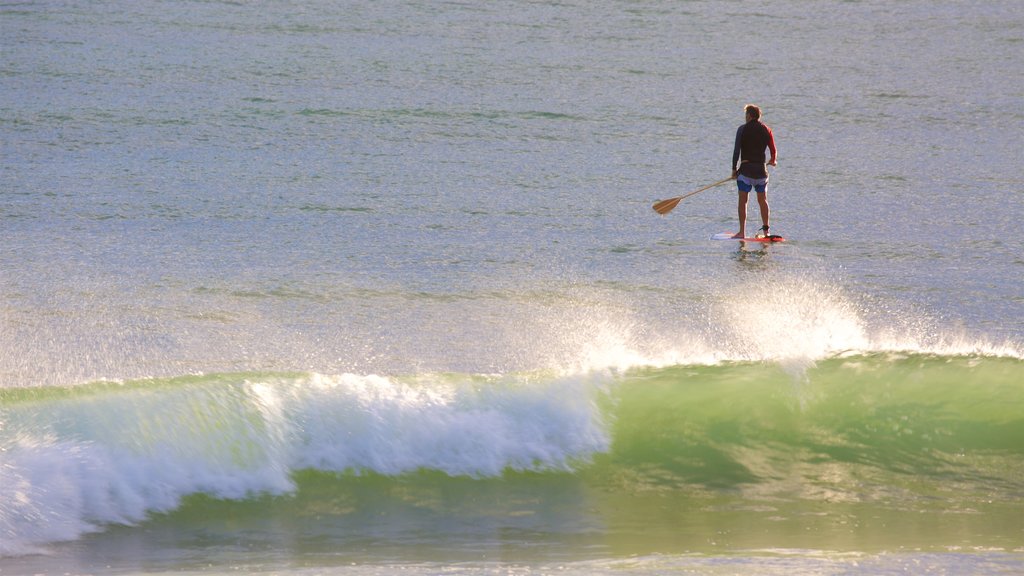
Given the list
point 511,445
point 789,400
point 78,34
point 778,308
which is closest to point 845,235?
point 778,308

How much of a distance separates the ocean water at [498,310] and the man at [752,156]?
0.64 meters

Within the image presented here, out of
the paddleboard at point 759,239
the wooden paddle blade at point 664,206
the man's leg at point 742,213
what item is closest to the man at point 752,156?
the man's leg at point 742,213

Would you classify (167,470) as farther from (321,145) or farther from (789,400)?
(321,145)

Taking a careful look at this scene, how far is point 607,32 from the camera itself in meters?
24.1

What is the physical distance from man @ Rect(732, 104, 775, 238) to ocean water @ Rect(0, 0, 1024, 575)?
64 centimetres

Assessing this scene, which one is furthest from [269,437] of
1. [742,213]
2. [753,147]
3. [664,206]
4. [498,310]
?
[664,206]

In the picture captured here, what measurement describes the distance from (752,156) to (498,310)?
3.70 m

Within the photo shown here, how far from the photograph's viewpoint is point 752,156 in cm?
1254

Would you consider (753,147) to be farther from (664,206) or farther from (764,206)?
(664,206)

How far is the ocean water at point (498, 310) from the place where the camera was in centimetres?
614

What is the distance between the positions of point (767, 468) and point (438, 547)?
2.07 m

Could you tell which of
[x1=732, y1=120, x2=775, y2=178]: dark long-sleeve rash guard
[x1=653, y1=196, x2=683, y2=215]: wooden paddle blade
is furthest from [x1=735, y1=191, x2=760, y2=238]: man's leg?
[x1=653, y1=196, x2=683, y2=215]: wooden paddle blade

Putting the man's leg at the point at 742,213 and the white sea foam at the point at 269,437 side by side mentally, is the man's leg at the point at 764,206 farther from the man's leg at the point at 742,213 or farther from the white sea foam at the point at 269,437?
the white sea foam at the point at 269,437

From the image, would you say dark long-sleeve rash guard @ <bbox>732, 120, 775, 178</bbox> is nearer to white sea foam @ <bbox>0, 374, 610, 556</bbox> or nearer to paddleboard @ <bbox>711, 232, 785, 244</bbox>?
paddleboard @ <bbox>711, 232, 785, 244</bbox>
